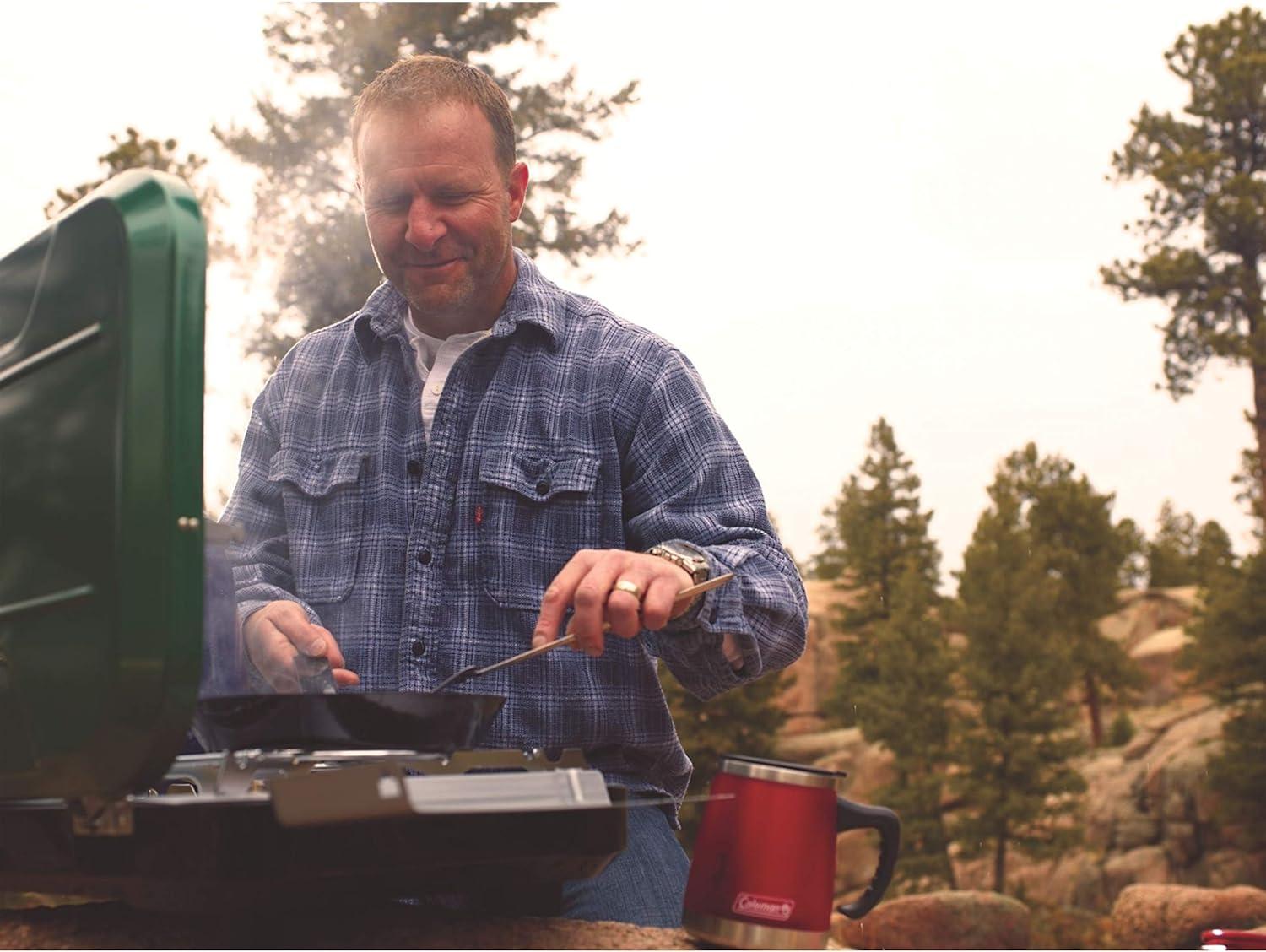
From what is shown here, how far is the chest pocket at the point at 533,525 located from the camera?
1938 mm

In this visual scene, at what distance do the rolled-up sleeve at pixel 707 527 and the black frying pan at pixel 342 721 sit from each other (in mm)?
371

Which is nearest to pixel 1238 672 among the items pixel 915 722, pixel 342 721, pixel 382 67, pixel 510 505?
pixel 915 722

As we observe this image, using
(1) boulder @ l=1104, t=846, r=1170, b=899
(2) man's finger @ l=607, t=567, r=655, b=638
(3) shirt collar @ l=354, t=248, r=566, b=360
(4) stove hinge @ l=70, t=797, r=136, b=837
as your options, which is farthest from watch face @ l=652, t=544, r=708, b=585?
(1) boulder @ l=1104, t=846, r=1170, b=899

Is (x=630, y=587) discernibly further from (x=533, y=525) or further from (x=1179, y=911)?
(x=1179, y=911)

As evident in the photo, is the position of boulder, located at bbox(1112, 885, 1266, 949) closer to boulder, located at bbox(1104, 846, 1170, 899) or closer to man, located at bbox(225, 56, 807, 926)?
boulder, located at bbox(1104, 846, 1170, 899)

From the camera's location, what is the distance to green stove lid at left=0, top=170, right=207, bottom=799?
1.02 meters

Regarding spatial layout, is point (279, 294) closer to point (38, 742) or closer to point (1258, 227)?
point (38, 742)

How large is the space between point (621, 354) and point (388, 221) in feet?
1.27

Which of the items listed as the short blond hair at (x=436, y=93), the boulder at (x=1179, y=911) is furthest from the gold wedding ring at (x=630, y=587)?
the boulder at (x=1179, y=911)

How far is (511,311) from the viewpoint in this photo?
2.11 m

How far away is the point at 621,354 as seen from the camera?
2.06 metres

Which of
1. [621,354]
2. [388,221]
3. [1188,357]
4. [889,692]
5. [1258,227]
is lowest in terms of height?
[889,692]

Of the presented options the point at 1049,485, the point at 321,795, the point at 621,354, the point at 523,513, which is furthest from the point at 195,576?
the point at 1049,485

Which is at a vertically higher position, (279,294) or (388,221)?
(279,294)
